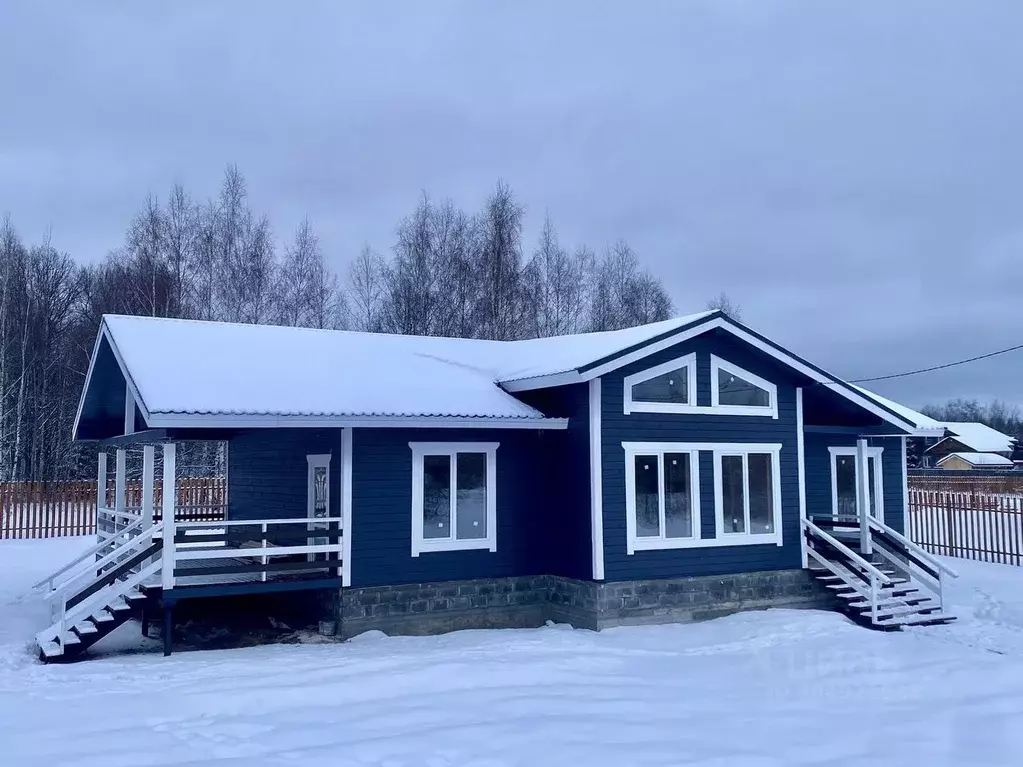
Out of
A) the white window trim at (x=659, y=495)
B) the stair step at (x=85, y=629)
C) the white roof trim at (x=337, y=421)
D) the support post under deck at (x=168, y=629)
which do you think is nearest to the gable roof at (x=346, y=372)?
the white roof trim at (x=337, y=421)

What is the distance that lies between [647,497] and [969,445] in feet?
201

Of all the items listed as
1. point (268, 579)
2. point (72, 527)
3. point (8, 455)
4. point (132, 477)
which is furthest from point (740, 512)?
point (8, 455)

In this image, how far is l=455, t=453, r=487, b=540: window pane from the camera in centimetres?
1360

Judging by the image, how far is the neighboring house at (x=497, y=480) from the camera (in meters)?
12.3

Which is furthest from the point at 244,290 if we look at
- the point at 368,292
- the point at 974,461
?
the point at 974,461

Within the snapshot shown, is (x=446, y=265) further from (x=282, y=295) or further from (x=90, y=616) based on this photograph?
(x=90, y=616)

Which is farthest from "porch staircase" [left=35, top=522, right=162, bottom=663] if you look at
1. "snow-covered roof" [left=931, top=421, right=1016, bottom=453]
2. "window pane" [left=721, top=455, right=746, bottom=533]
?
"snow-covered roof" [left=931, top=421, right=1016, bottom=453]

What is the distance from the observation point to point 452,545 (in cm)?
1342

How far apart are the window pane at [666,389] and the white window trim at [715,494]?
0.68m

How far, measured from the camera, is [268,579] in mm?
12672

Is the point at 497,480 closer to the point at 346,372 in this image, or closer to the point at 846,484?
the point at 346,372

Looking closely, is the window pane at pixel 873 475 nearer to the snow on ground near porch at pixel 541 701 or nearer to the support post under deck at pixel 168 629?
the snow on ground near porch at pixel 541 701

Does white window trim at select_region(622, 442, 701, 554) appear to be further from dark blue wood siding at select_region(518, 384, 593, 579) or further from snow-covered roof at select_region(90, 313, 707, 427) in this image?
snow-covered roof at select_region(90, 313, 707, 427)

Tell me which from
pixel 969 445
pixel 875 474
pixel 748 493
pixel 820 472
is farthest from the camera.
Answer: pixel 969 445
